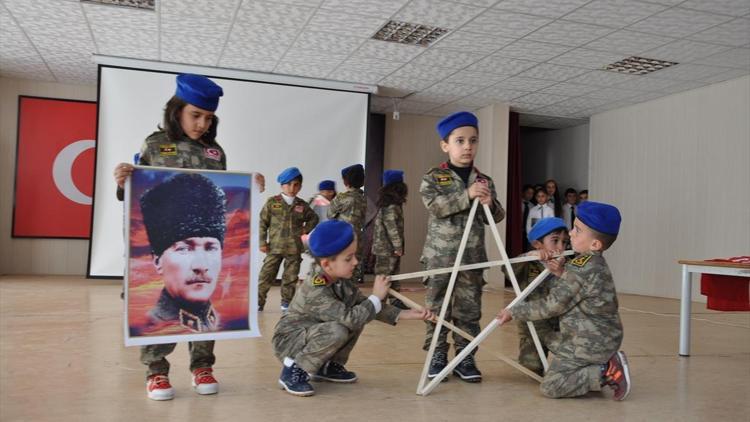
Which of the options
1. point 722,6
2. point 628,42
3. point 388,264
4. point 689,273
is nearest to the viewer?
point 689,273

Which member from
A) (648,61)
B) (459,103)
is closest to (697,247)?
(648,61)

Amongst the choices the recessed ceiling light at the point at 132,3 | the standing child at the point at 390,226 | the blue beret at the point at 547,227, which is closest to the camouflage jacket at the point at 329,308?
the blue beret at the point at 547,227

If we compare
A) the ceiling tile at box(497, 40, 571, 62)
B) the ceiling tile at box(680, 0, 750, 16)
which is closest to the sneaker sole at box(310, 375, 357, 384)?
the ceiling tile at box(680, 0, 750, 16)

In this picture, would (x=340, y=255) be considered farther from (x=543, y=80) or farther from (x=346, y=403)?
(x=543, y=80)

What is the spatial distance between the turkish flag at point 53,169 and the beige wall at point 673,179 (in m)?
7.42

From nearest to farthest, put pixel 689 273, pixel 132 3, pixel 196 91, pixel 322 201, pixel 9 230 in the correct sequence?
pixel 196 91 < pixel 689 273 < pixel 132 3 < pixel 322 201 < pixel 9 230

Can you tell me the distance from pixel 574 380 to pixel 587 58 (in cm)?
466

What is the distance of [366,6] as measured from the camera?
17.0 ft

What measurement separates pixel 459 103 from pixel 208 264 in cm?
698

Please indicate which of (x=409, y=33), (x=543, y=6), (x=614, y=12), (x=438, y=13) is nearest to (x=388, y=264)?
(x=409, y=33)

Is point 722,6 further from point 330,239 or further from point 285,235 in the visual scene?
point 330,239

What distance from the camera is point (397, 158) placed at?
9656 millimetres

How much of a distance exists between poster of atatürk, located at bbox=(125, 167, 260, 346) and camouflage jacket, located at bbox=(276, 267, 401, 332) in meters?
0.21

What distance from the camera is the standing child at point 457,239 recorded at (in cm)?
287
